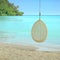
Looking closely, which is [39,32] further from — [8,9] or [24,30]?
[8,9]

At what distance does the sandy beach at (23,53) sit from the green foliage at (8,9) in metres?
0.35

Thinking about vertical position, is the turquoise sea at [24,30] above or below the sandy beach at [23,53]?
above

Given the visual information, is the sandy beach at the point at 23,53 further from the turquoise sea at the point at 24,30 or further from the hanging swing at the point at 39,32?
the hanging swing at the point at 39,32

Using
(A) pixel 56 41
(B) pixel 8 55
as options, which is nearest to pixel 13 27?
(B) pixel 8 55

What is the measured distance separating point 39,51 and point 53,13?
1.42 ft

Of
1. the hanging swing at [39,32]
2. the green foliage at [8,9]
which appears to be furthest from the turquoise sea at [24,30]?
the hanging swing at [39,32]

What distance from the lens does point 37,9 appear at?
252cm

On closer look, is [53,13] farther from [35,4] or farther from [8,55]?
[8,55]

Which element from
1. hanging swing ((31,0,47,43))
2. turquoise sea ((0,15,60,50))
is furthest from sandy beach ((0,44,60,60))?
hanging swing ((31,0,47,43))

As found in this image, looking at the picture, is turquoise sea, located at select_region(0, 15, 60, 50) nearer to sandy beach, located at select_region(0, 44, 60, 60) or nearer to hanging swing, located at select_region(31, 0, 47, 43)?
sandy beach, located at select_region(0, 44, 60, 60)

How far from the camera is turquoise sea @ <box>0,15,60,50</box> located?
256 cm

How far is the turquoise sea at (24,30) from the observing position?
2.56 metres

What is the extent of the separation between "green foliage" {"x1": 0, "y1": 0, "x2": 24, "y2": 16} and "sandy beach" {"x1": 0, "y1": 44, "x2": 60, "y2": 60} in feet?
1.15

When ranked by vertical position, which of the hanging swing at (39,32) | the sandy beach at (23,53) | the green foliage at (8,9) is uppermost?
the green foliage at (8,9)
